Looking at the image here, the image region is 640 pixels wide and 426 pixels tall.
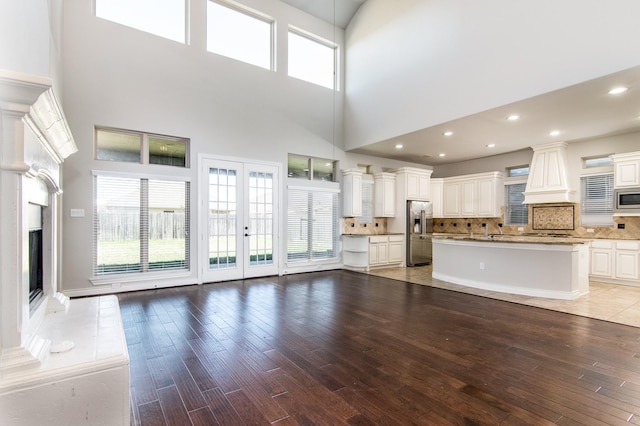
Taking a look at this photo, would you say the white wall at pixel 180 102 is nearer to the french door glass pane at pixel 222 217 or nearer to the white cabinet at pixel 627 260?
the french door glass pane at pixel 222 217

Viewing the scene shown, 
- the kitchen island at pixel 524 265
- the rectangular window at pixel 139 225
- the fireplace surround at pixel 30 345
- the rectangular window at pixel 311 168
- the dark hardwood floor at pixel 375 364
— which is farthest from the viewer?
the rectangular window at pixel 311 168

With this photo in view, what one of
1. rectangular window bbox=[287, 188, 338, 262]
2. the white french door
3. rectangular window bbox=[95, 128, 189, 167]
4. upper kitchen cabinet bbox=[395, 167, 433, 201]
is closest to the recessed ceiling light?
upper kitchen cabinet bbox=[395, 167, 433, 201]

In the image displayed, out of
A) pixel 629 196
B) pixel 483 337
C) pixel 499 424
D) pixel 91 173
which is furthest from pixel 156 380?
pixel 629 196

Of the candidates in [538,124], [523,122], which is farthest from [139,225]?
[538,124]

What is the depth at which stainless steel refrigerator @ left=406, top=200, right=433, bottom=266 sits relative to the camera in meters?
8.25

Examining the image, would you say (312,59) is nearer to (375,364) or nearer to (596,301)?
(375,364)

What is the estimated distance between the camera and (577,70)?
3957 millimetres

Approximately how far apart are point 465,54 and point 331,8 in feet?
12.8

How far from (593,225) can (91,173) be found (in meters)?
9.76

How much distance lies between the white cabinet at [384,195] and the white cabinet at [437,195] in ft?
4.77

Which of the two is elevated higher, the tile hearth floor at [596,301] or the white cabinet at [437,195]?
the white cabinet at [437,195]

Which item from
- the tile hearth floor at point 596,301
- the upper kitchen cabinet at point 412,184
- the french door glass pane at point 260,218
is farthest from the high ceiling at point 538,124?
the tile hearth floor at point 596,301

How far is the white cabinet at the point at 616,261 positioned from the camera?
5.73m

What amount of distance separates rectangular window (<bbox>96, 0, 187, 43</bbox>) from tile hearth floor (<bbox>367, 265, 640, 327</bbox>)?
6688 millimetres
